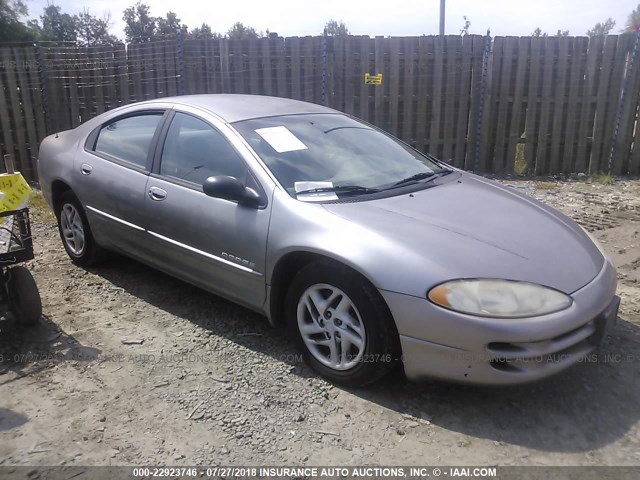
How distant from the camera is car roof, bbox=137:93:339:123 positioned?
12.6 feet

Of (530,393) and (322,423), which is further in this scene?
(530,393)

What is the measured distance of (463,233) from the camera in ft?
9.59

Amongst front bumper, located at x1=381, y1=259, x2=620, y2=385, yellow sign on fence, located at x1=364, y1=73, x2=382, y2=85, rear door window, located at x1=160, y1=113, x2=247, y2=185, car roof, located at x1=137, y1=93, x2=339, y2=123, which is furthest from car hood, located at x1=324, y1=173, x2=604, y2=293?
yellow sign on fence, located at x1=364, y1=73, x2=382, y2=85

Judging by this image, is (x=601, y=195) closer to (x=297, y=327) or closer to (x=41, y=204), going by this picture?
(x=297, y=327)

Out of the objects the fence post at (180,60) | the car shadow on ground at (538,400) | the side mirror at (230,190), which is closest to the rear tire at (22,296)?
the car shadow on ground at (538,400)

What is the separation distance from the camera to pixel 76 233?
4820mm

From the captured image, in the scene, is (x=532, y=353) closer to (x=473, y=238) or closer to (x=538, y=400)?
(x=538, y=400)

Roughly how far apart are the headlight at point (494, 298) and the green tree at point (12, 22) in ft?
111

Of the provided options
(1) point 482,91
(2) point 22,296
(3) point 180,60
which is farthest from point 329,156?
(3) point 180,60

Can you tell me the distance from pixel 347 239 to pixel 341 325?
0.48m

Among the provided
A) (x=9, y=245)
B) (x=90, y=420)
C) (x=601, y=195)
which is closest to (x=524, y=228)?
(x=90, y=420)

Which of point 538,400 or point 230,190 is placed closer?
point 538,400

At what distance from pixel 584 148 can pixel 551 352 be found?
23.4 feet

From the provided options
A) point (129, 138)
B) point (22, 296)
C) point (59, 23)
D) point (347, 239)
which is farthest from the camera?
point (59, 23)
